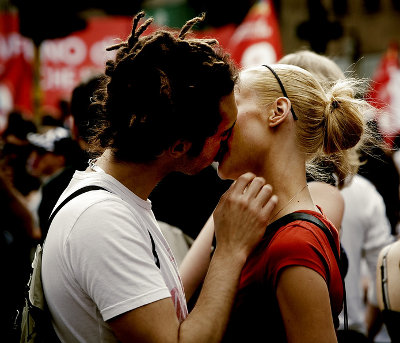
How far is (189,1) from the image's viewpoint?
38.8ft

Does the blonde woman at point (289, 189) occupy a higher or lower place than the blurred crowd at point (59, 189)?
higher

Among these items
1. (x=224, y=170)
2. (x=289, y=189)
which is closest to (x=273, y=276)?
(x=289, y=189)

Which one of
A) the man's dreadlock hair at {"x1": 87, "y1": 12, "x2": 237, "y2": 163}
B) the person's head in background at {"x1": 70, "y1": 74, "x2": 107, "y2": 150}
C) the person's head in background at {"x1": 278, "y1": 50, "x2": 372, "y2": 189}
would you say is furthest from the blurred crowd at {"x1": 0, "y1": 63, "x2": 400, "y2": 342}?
the man's dreadlock hair at {"x1": 87, "y1": 12, "x2": 237, "y2": 163}

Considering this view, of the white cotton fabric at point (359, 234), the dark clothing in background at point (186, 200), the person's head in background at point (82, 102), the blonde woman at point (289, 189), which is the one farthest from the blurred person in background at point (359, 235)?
the person's head in background at point (82, 102)

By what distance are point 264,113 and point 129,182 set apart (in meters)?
0.59

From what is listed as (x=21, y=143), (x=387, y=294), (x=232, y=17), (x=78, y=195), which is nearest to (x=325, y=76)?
(x=387, y=294)

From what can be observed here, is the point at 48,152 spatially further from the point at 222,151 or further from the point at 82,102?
the point at 222,151

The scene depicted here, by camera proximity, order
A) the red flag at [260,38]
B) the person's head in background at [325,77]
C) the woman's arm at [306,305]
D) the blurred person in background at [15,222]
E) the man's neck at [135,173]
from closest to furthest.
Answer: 1. the woman's arm at [306,305]
2. the man's neck at [135,173]
3. the person's head in background at [325,77]
4. the blurred person in background at [15,222]
5. the red flag at [260,38]

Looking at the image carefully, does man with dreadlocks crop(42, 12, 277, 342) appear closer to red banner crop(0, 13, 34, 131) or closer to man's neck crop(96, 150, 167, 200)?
man's neck crop(96, 150, 167, 200)

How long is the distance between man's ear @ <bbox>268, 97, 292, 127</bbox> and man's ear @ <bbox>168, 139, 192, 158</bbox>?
39 centimetres

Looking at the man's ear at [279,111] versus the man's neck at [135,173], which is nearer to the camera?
the man's neck at [135,173]

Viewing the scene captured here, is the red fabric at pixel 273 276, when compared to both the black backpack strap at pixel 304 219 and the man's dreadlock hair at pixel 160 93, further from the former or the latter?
the man's dreadlock hair at pixel 160 93

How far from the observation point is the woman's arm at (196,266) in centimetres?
243

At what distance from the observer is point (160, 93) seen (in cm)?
167
